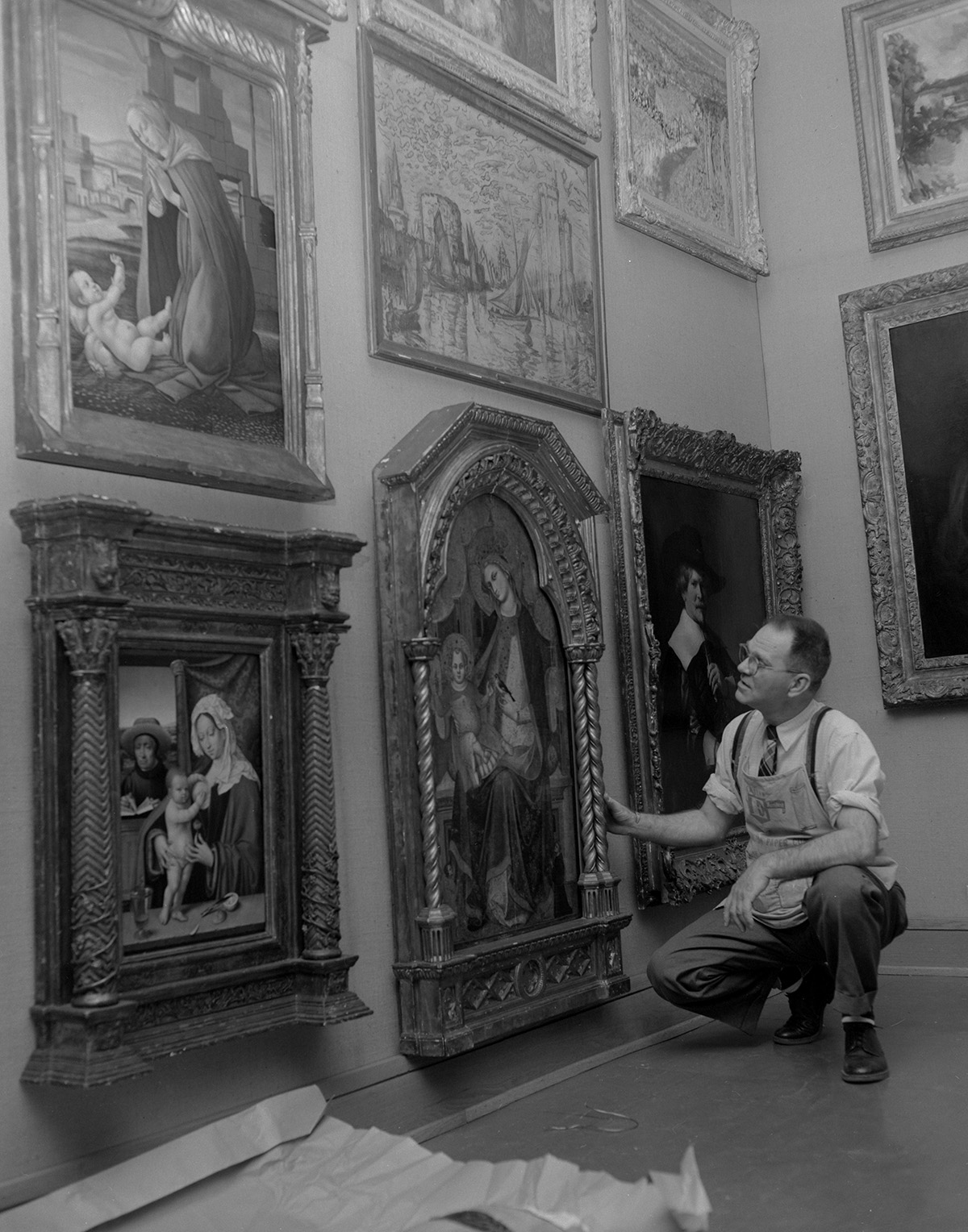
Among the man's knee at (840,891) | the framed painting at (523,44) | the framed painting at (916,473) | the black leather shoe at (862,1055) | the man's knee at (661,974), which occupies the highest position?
the framed painting at (523,44)

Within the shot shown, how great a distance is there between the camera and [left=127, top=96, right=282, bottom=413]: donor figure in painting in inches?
128

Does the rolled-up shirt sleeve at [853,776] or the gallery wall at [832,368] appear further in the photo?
the gallery wall at [832,368]

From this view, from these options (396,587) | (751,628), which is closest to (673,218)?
(751,628)

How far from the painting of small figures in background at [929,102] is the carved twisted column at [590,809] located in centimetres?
299

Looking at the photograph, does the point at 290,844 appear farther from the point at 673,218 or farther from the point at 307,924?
the point at 673,218

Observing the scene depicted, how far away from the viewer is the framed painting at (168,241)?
9.82 feet

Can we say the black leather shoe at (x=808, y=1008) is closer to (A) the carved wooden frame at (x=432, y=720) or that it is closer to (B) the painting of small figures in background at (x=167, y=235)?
(A) the carved wooden frame at (x=432, y=720)

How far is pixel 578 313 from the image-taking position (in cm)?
492

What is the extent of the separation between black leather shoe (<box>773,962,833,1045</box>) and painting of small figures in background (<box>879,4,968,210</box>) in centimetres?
351

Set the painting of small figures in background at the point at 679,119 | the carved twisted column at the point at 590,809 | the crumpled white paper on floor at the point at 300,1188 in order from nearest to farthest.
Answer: the crumpled white paper on floor at the point at 300,1188 < the carved twisted column at the point at 590,809 < the painting of small figures in background at the point at 679,119

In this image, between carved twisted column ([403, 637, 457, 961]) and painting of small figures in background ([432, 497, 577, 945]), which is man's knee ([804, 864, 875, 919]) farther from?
carved twisted column ([403, 637, 457, 961])

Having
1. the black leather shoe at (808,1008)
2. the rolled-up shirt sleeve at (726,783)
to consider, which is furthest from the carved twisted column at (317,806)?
the black leather shoe at (808,1008)

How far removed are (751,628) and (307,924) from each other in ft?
9.52

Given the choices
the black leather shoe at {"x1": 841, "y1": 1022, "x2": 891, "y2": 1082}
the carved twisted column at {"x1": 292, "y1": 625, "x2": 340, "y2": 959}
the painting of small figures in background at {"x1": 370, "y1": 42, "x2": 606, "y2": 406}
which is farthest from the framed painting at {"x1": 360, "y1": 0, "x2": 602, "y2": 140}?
the black leather shoe at {"x1": 841, "y1": 1022, "x2": 891, "y2": 1082}
